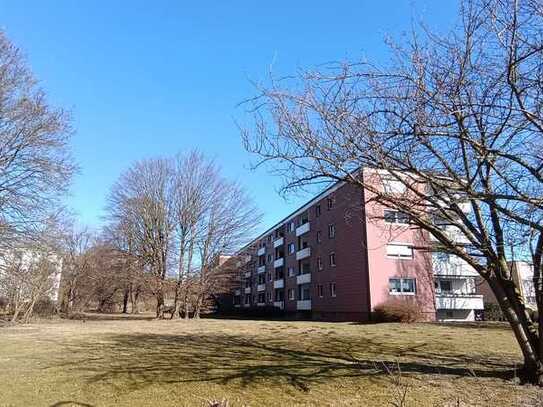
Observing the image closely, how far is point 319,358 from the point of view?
1180 cm

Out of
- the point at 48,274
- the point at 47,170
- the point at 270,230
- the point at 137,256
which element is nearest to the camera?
the point at 47,170

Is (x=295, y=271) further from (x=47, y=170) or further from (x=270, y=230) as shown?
(x=47, y=170)

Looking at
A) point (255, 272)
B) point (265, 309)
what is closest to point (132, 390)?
point (265, 309)

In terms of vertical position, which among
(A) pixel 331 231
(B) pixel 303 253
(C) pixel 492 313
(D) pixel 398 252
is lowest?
(C) pixel 492 313

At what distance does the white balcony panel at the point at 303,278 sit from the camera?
49625 millimetres

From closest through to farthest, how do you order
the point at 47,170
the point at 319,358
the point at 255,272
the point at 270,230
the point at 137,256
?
the point at 319,358 → the point at 47,170 → the point at 137,256 → the point at 270,230 → the point at 255,272

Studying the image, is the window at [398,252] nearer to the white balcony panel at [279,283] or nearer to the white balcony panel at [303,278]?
the white balcony panel at [303,278]

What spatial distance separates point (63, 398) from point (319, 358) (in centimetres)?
629

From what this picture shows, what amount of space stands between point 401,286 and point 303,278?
51.4ft

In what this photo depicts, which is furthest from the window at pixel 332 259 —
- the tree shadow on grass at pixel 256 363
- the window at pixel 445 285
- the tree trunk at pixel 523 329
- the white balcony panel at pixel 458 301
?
the tree trunk at pixel 523 329

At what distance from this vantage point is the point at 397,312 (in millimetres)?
31547

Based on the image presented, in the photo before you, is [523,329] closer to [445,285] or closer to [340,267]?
[340,267]

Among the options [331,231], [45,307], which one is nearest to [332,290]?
[331,231]

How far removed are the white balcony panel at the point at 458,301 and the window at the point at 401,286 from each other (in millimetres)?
2352
